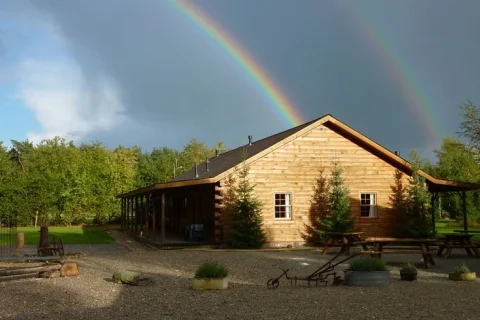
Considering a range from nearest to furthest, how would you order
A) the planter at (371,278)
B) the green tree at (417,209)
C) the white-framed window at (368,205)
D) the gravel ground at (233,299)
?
the gravel ground at (233,299), the planter at (371,278), the green tree at (417,209), the white-framed window at (368,205)

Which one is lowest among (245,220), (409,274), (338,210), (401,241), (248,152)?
(409,274)

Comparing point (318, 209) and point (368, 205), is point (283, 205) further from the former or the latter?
point (368, 205)

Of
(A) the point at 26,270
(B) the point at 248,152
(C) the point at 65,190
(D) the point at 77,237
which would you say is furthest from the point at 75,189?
(A) the point at 26,270

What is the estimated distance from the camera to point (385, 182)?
24156 millimetres

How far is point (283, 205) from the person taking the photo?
910 inches

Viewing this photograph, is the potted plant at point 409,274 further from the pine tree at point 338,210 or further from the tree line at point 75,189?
the tree line at point 75,189

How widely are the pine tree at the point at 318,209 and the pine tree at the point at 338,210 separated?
0.32 metres

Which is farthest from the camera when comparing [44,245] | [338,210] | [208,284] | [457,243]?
[338,210]

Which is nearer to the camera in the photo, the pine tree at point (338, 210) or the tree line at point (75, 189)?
the pine tree at point (338, 210)

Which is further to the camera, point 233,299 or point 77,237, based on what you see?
point 77,237

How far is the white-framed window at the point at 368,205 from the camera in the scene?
24016 millimetres

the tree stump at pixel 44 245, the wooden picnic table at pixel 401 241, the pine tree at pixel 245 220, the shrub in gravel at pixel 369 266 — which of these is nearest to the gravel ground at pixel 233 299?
the shrub in gravel at pixel 369 266

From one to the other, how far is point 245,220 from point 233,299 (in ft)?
38.4

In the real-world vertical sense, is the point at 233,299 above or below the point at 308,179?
below
